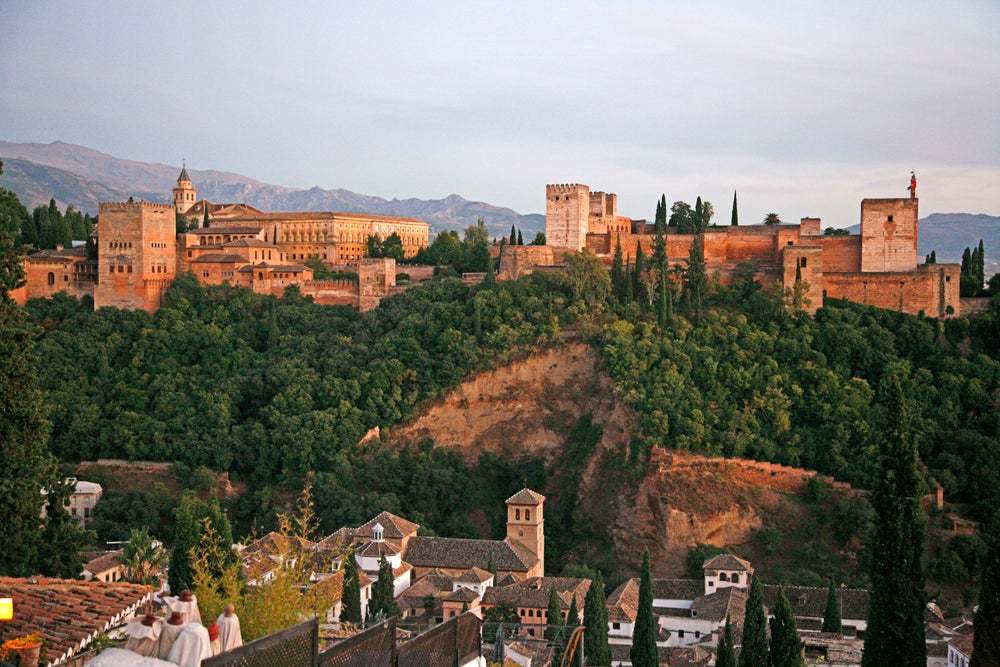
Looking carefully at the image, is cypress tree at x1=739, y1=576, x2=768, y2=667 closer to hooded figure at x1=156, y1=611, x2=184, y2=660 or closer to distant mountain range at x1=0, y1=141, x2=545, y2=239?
hooded figure at x1=156, y1=611, x2=184, y2=660

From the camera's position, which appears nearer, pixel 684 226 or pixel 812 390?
pixel 812 390

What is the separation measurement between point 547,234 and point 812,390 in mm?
12852

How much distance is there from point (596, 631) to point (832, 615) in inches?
266

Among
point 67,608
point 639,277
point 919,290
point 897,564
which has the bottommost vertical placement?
point 897,564

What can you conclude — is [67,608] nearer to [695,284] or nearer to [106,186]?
[695,284]

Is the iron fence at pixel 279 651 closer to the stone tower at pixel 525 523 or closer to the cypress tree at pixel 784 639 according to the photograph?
the cypress tree at pixel 784 639

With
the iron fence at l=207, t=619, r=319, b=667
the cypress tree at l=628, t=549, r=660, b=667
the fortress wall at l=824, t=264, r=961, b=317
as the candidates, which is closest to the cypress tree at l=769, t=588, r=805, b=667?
the cypress tree at l=628, t=549, r=660, b=667

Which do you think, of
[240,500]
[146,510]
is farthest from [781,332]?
[146,510]

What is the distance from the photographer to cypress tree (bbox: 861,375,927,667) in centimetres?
1952

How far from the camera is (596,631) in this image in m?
27.4

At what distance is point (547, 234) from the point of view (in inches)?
1933

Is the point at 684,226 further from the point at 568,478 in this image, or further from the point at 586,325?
the point at 568,478

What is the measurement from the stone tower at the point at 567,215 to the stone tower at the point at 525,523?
1379 cm

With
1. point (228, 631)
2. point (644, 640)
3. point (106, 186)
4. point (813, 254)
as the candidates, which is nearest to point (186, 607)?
point (228, 631)
